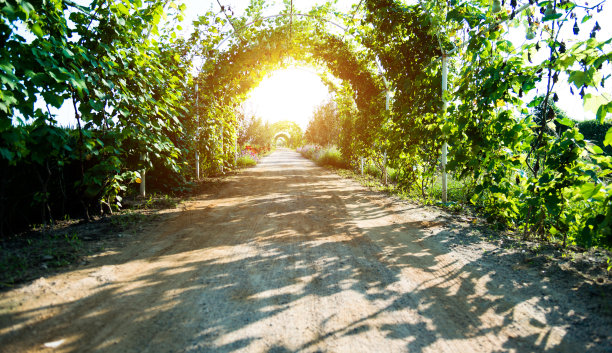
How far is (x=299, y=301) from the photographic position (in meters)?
2.25

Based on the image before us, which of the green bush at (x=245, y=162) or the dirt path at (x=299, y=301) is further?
the green bush at (x=245, y=162)

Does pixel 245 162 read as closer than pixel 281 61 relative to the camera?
No

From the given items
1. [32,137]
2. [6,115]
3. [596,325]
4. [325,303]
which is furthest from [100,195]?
[596,325]

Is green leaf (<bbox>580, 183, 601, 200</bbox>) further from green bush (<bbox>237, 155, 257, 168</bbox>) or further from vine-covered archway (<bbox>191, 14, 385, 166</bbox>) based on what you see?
green bush (<bbox>237, 155, 257, 168</bbox>)

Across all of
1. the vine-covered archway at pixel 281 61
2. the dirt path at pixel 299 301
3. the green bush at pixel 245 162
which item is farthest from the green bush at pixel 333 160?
the dirt path at pixel 299 301

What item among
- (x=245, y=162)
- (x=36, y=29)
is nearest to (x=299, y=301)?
(x=36, y=29)

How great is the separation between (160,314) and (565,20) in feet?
15.1

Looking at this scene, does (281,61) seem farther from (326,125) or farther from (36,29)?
(326,125)

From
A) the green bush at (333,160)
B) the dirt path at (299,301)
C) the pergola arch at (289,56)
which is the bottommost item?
the dirt path at (299,301)

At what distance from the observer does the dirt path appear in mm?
1808

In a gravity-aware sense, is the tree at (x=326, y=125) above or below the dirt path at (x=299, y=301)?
above

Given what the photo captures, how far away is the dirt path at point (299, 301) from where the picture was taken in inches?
71.2

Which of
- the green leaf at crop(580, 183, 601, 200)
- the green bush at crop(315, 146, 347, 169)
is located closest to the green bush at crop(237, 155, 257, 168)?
the green bush at crop(315, 146, 347, 169)

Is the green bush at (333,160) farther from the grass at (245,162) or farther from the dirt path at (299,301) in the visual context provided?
the dirt path at (299,301)
